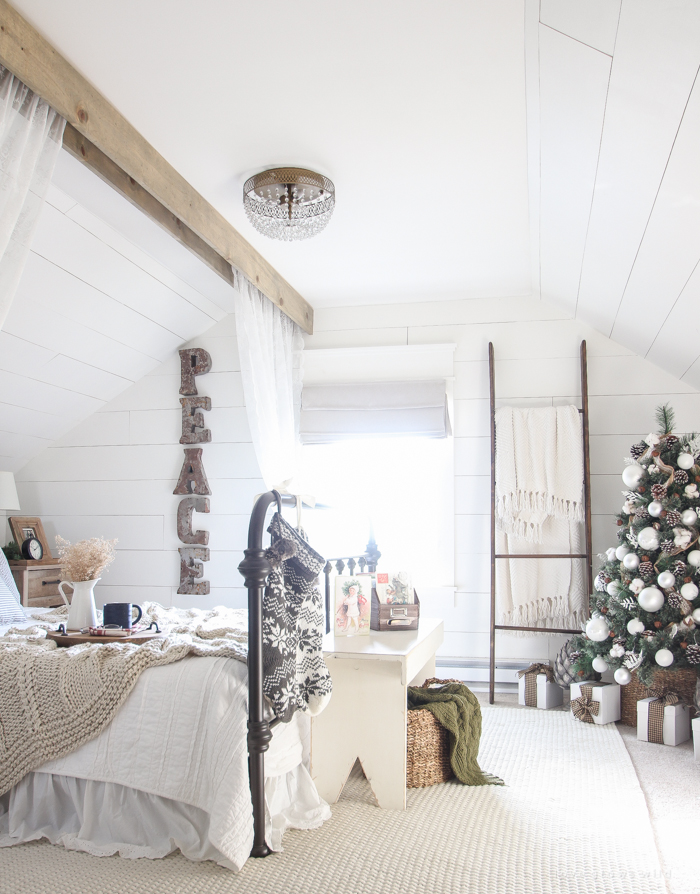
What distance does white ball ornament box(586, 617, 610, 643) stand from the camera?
3.38m

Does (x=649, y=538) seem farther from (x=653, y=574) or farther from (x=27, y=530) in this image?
(x=27, y=530)

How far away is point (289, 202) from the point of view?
2.90 metres

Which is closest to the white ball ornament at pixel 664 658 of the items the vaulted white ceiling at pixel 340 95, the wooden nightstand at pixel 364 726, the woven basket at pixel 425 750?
the woven basket at pixel 425 750

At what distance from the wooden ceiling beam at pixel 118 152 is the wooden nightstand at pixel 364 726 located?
183cm

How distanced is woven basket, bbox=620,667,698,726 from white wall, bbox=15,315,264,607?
2300 mm

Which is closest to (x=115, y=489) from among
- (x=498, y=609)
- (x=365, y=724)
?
(x=498, y=609)

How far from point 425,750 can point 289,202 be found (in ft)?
7.22

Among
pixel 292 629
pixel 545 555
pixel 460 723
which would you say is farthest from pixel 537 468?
pixel 292 629

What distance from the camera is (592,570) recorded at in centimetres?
398

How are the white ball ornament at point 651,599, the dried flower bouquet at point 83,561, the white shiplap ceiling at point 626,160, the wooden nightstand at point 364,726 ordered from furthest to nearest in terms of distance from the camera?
the white ball ornament at point 651,599, the dried flower bouquet at point 83,561, the wooden nightstand at point 364,726, the white shiplap ceiling at point 626,160

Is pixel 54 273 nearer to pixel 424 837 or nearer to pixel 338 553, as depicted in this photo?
pixel 338 553

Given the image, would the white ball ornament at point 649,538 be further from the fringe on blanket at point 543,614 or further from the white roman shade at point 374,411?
the white roman shade at point 374,411

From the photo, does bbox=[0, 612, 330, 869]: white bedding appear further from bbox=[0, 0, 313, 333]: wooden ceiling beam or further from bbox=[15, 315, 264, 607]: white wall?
bbox=[15, 315, 264, 607]: white wall

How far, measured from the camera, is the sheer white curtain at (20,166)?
2.01 m
